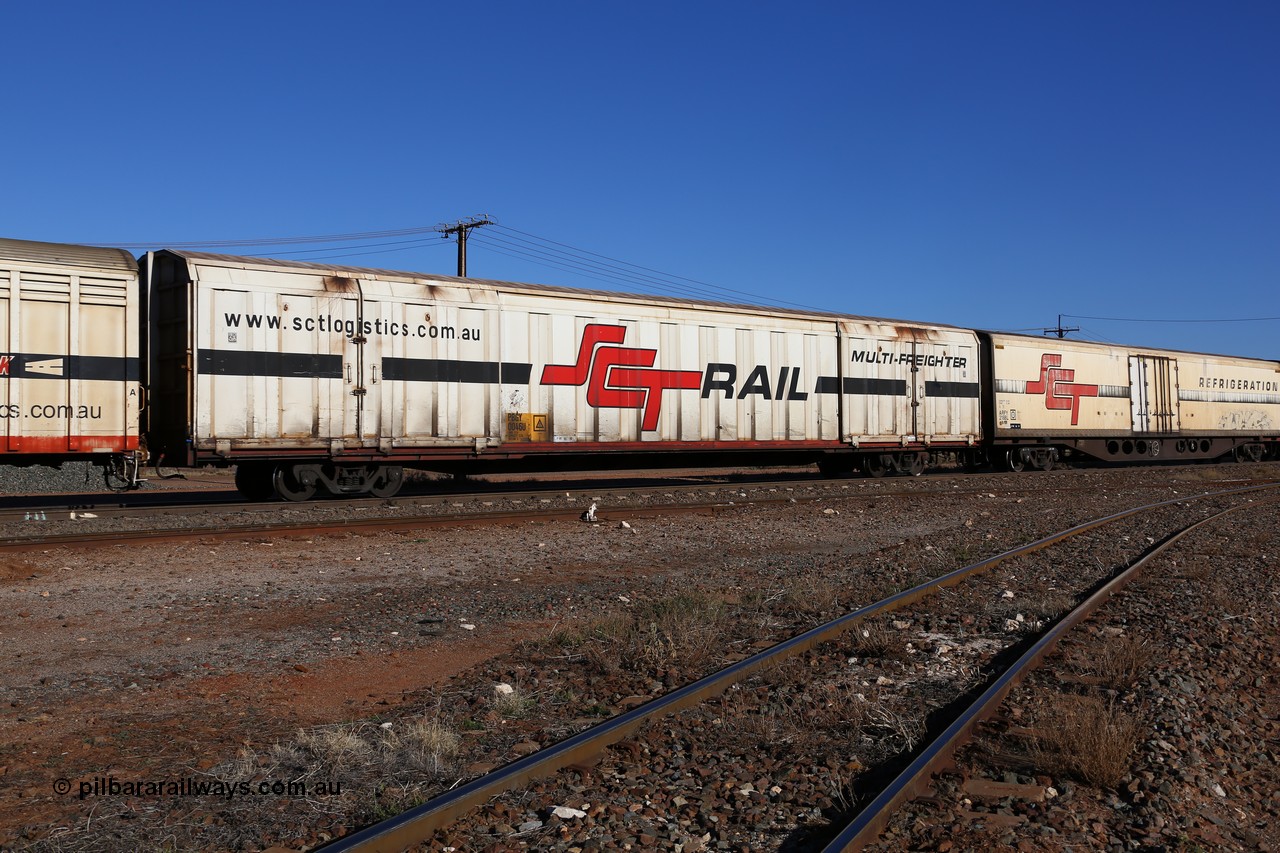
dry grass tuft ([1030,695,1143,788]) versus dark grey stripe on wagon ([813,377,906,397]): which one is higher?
dark grey stripe on wagon ([813,377,906,397])

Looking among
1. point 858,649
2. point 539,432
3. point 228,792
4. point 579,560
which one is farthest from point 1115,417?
point 228,792

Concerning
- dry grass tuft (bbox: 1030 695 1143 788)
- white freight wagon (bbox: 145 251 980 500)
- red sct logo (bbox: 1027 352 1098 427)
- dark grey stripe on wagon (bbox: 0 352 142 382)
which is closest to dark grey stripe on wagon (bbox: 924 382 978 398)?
white freight wagon (bbox: 145 251 980 500)

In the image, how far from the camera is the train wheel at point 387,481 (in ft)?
50.2

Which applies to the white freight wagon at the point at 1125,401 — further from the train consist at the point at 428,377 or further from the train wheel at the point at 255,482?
the train wheel at the point at 255,482

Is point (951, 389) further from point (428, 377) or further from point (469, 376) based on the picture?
point (428, 377)

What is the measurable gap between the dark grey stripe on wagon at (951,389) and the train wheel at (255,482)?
14.6 m

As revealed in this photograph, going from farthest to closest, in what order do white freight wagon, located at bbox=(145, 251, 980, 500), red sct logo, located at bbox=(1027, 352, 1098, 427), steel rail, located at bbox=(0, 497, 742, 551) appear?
red sct logo, located at bbox=(1027, 352, 1098, 427), white freight wagon, located at bbox=(145, 251, 980, 500), steel rail, located at bbox=(0, 497, 742, 551)

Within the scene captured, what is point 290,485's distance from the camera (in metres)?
14.6

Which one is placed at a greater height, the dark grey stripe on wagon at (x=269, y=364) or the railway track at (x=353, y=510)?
the dark grey stripe on wagon at (x=269, y=364)

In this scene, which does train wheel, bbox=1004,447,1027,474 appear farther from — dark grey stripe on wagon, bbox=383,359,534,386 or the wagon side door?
dark grey stripe on wagon, bbox=383,359,534,386

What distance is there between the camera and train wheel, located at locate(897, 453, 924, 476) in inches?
882

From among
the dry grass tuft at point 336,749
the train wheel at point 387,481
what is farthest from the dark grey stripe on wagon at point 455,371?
the dry grass tuft at point 336,749

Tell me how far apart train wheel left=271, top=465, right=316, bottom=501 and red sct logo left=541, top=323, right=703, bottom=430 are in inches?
167

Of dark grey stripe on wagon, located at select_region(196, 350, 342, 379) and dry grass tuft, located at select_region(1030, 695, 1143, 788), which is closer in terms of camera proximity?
dry grass tuft, located at select_region(1030, 695, 1143, 788)
